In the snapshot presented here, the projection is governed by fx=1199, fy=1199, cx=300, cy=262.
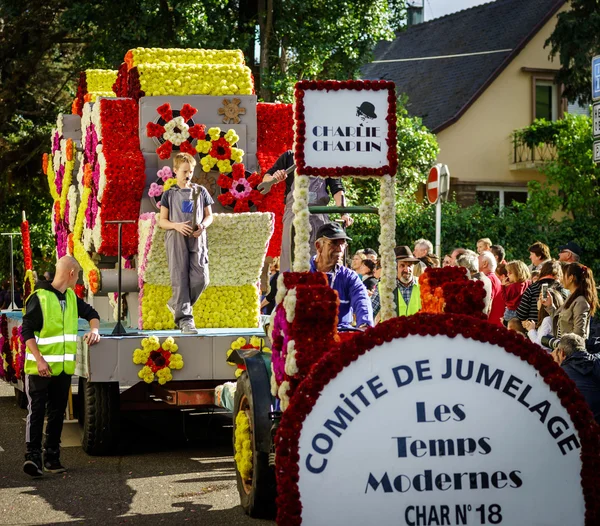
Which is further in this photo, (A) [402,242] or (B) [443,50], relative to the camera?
(B) [443,50]

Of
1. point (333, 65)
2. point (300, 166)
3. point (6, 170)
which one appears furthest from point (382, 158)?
point (6, 170)

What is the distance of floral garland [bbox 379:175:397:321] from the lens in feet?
24.8

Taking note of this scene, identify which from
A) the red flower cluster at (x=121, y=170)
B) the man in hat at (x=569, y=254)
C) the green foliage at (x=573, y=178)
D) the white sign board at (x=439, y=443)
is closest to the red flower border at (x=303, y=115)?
the white sign board at (x=439, y=443)

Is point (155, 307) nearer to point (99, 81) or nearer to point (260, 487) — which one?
point (260, 487)

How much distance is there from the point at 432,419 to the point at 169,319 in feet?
18.2

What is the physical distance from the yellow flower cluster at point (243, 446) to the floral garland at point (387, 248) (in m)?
1.09

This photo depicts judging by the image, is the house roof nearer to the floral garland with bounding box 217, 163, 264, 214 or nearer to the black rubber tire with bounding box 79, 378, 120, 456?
the floral garland with bounding box 217, 163, 264, 214

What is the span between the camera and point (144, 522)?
24.3 feet

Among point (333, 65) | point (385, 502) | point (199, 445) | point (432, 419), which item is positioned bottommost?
point (199, 445)

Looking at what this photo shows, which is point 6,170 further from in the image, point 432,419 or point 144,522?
point 432,419

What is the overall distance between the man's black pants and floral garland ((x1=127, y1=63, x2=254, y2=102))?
3340mm

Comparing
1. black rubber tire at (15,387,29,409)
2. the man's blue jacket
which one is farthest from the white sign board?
black rubber tire at (15,387,29,409)

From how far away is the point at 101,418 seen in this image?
32.4 ft

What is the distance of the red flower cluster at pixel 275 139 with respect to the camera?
11742mm
